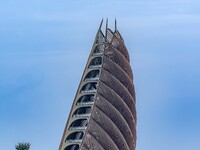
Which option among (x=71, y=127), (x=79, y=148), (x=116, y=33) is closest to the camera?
(x=79, y=148)

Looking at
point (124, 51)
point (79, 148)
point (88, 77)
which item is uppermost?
point (124, 51)

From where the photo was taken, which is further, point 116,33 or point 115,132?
point 116,33

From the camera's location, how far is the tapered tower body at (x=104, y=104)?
12638cm

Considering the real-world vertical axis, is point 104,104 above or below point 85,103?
below

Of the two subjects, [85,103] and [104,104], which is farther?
[85,103]

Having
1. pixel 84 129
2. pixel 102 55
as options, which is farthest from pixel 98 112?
pixel 102 55

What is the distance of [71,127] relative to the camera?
129m

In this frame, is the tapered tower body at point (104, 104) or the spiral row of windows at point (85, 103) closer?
the tapered tower body at point (104, 104)

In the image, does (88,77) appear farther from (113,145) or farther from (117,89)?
(113,145)

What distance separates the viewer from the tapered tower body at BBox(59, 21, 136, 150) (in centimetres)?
12638

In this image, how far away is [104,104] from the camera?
130m

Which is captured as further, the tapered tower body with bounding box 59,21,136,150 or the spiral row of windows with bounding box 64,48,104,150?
the spiral row of windows with bounding box 64,48,104,150

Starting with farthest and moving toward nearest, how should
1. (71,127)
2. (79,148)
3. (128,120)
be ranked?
1. (128,120)
2. (71,127)
3. (79,148)

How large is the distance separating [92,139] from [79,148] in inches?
147
